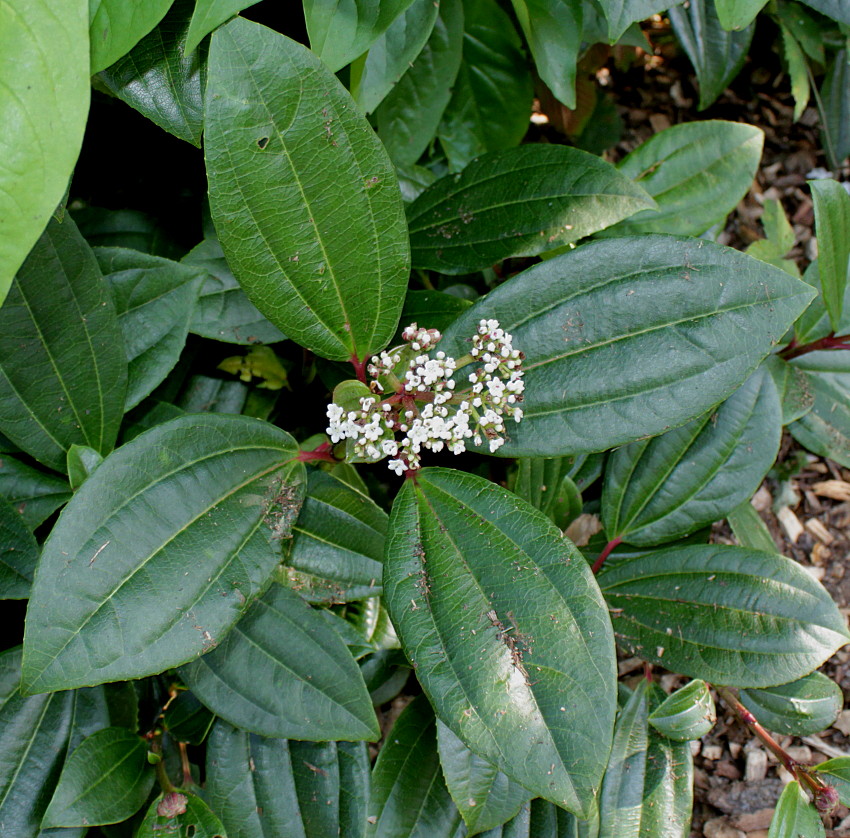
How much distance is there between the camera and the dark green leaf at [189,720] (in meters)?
1.18

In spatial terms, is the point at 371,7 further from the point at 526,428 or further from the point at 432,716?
the point at 432,716

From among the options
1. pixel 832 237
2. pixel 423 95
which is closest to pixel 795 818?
pixel 832 237

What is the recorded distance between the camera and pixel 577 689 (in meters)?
0.83

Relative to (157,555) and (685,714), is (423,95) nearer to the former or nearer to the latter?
(157,555)

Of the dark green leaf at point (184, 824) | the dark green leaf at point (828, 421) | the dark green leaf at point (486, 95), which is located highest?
the dark green leaf at point (486, 95)

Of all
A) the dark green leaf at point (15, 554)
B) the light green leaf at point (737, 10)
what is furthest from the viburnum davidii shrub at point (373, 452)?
the light green leaf at point (737, 10)

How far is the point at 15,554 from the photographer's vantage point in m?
1.07

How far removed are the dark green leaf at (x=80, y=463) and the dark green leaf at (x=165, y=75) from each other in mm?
443

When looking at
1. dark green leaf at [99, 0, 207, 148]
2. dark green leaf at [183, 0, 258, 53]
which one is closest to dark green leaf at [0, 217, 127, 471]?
dark green leaf at [99, 0, 207, 148]

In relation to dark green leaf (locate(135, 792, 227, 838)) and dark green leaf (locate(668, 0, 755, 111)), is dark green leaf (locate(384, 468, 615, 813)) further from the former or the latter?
dark green leaf (locate(668, 0, 755, 111))

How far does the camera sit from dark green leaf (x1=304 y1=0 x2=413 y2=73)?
964 millimetres

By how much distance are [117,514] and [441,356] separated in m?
0.43

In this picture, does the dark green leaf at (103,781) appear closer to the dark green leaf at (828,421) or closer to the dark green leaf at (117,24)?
the dark green leaf at (117,24)

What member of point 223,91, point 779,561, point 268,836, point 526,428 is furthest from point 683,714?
point 223,91
